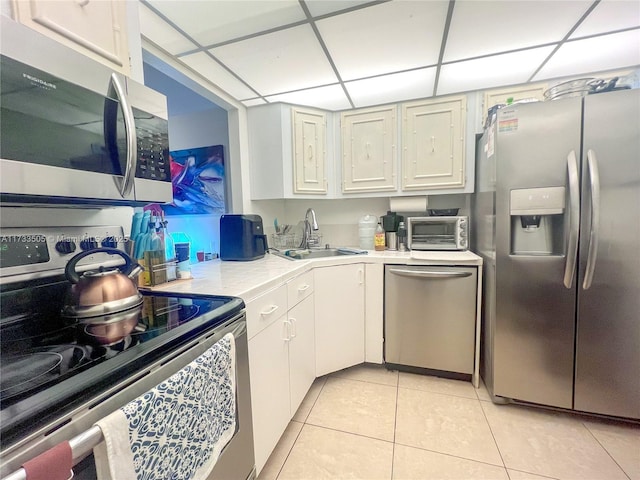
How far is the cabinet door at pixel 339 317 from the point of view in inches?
75.4

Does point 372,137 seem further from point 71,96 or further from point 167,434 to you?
point 167,434

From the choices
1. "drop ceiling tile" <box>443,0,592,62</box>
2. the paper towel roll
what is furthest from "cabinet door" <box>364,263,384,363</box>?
"drop ceiling tile" <box>443,0,592,62</box>

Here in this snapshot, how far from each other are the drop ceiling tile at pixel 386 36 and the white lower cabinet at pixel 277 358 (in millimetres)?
1340

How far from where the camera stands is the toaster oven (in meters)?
2.13

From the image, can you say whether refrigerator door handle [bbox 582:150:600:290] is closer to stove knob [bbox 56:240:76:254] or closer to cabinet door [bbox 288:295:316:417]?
cabinet door [bbox 288:295:316:417]

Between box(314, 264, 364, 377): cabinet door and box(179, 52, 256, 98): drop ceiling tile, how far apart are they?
1430mm

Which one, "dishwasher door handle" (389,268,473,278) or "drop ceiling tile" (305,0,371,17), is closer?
"drop ceiling tile" (305,0,371,17)

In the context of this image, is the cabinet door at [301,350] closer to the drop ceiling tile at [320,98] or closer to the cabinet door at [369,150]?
the cabinet door at [369,150]

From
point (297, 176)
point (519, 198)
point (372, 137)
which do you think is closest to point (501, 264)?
point (519, 198)

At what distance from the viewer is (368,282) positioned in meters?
2.07

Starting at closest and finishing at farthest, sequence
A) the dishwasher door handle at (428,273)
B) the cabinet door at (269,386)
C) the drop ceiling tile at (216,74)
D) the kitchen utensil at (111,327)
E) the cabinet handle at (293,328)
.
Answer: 1. the kitchen utensil at (111,327)
2. the cabinet door at (269,386)
3. the cabinet handle at (293,328)
4. the drop ceiling tile at (216,74)
5. the dishwasher door handle at (428,273)

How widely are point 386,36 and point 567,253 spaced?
1512 millimetres

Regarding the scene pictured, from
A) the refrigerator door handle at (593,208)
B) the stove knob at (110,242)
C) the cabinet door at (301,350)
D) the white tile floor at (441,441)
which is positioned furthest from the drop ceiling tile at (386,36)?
the white tile floor at (441,441)

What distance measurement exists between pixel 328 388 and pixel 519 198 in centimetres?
171
